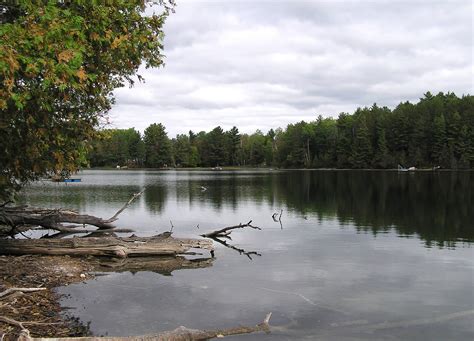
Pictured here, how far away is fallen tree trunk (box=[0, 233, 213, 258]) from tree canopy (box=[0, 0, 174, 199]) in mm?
4422

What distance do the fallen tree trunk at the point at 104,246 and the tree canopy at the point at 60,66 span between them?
442 cm

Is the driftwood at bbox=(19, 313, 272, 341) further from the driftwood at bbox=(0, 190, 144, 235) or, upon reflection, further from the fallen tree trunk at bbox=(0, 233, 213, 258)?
the driftwood at bbox=(0, 190, 144, 235)

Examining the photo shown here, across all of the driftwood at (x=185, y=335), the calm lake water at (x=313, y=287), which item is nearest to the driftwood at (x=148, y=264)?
the calm lake water at (x=313, y=287)

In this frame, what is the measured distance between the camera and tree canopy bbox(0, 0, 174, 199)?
8844mm

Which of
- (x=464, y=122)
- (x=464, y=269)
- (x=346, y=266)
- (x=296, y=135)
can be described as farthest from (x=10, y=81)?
(x=296, y=135)

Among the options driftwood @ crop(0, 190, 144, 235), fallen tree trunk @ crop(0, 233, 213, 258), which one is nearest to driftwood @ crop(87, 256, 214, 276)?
fallen tree trunk @ crop(0, 233, 213, 258)

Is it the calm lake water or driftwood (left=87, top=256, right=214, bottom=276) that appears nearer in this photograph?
the calm lake water

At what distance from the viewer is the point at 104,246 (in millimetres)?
19719

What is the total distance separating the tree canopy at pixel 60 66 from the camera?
8844mm

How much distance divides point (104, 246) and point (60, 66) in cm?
1231

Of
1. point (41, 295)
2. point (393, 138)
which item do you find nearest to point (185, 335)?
point (41, 295)

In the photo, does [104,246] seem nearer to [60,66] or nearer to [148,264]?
[148,264]

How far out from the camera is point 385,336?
39.2 feet

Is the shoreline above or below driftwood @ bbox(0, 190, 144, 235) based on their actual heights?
below
